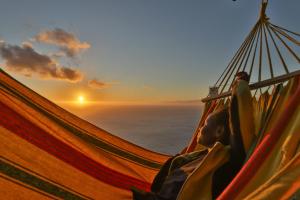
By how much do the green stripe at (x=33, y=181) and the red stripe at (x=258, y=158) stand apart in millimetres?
1126

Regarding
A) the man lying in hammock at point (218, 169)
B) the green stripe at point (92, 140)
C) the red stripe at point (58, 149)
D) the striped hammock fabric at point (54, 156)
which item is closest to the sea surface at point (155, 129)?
the green stripe at point (92, 140)

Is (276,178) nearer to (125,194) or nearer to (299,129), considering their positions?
(299,129)

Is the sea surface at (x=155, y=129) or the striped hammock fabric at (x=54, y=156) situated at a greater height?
the sea surface at (x=155, y=129)

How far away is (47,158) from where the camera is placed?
1.97m

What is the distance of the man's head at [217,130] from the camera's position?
1.63 meters

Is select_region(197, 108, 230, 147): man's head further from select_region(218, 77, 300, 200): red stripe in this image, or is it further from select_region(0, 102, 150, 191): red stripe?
select_region(0, 102, 150, 191): red stripe

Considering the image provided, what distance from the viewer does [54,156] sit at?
2029 mm

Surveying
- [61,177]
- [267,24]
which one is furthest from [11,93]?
[267,24]

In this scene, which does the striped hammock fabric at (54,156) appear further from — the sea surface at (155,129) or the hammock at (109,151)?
the sea surface at (155,129)

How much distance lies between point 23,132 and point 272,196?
166 cm

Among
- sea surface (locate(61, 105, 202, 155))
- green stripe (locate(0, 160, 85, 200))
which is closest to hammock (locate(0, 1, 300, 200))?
green stripe (locate(0, 160, 85, 200))

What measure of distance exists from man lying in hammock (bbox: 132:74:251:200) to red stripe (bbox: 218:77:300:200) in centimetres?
23

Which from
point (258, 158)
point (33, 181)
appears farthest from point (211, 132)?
point (33, 181)

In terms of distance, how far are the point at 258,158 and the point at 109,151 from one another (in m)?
1.71
